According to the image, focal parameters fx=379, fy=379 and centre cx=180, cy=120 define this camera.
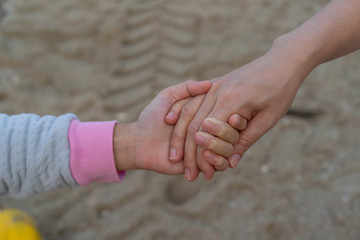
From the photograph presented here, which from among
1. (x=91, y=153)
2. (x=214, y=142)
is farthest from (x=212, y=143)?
(x=91, y=153)

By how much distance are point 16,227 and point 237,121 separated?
0.89 metres

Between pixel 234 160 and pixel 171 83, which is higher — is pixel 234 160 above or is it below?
above

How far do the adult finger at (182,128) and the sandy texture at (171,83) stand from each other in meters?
0.36

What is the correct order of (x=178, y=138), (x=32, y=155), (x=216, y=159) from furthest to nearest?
(x=178, y=138) < (x=216, y=159) < (x=32, y=155)

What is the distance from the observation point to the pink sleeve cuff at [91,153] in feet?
4.11

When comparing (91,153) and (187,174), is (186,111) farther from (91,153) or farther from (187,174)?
(91,153)

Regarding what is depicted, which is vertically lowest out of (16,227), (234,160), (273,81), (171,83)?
(16,227)

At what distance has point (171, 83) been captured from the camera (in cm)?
209

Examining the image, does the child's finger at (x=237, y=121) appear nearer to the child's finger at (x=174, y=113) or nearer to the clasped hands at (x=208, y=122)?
the clasped hands at (x=208, y=122)

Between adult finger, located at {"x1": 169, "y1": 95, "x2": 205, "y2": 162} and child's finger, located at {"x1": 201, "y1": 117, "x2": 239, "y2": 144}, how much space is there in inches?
5.7

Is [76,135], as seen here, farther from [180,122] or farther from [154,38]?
[154,38]

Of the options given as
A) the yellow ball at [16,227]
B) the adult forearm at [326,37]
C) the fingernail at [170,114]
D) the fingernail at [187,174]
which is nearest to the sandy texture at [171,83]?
the yellow ball at [16,227]

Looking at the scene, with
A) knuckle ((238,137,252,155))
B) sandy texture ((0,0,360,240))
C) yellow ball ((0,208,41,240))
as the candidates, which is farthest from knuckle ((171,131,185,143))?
yellow ball ((0,208,41,240))

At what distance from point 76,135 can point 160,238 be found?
1.95 feet
